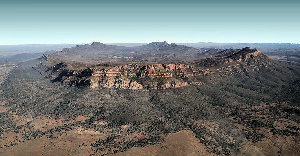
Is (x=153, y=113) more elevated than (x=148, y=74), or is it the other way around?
(x=148, y=74)

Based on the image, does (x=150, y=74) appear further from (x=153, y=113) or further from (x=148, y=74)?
(x=153, y=113)

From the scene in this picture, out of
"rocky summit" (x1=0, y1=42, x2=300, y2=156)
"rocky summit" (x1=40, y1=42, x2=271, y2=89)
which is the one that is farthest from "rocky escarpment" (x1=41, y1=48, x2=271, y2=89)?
"rocky summit" (x1=0, y1=42, x2=300, y2=156)

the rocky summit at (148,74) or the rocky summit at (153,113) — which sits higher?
the rocky summit at (148,74)

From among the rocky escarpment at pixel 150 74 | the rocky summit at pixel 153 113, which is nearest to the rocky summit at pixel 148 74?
the rocky escarpment at pixel 150 74

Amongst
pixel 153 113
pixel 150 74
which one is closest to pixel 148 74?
pixel 150 74

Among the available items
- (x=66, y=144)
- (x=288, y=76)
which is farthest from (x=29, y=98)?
(x=288, y=76)

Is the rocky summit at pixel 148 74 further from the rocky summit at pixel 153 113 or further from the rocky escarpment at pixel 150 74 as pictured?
the rocky summit at pixel 153 113

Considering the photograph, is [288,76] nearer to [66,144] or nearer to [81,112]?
[81,112]

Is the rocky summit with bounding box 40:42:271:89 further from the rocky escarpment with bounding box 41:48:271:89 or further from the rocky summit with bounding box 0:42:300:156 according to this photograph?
the rocky summit with bounding box 0:42:300:156

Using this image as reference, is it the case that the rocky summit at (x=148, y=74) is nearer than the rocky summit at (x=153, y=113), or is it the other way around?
the rocky summit at (x=153, y=113)
